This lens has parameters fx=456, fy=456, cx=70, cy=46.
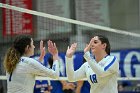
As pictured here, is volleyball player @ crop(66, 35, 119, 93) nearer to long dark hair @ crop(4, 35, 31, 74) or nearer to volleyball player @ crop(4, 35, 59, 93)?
volleyball player @ crop(4, 35, 59, 93)

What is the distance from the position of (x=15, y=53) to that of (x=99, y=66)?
0.86m

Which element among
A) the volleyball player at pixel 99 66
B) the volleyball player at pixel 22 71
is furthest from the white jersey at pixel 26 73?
the volleyball player at pixel 99 66

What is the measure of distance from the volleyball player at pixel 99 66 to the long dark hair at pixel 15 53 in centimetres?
46

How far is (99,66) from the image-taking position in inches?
174

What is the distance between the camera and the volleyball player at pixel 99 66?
173 inches

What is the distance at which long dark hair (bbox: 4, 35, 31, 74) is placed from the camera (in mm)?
4547

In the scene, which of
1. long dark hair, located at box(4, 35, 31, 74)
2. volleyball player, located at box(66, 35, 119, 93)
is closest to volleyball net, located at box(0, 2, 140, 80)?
long dark hair, located at box(4, 35, 31, 74)

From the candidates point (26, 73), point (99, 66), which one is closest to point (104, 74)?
point (99, 66)

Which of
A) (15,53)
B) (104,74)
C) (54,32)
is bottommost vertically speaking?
(54,32)

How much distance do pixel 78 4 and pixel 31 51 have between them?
629 cm

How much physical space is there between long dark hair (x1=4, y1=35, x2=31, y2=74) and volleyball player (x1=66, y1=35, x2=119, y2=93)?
46 centimetres

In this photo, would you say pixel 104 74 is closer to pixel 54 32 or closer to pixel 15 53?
pixel 15 53

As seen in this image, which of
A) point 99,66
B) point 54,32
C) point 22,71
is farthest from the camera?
point 54,32

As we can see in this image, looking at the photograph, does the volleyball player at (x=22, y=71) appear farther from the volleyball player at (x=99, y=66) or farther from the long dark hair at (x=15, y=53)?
the volleyball player at (x=99, y=66)
